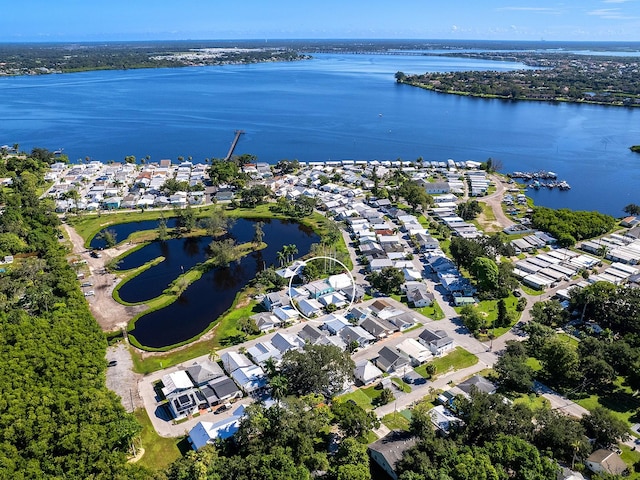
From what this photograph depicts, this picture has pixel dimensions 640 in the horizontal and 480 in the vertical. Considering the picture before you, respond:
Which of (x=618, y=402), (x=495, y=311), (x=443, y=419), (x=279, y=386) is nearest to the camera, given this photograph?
(x=443, y=419)

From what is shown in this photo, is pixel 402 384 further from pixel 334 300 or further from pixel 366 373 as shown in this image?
pixel 334 300

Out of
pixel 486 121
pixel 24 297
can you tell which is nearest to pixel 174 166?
pixel 24 297

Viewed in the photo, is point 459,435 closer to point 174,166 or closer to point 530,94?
point 174,166

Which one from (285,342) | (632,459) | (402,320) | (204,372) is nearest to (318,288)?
(402,320)

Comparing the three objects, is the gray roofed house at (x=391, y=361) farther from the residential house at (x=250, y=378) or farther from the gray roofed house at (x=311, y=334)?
the residential house at (x=250, y=378)

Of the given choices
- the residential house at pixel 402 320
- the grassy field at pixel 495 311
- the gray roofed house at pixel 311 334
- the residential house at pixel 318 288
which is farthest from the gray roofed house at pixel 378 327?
the grassy field at pixel 495 311

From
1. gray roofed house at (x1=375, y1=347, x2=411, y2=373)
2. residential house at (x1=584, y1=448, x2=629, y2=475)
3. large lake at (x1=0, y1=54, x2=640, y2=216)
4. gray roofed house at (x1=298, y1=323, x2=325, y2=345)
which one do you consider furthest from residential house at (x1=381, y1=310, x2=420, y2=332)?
large lake at (x1=0, y1=54, x2=640, y2=216)
